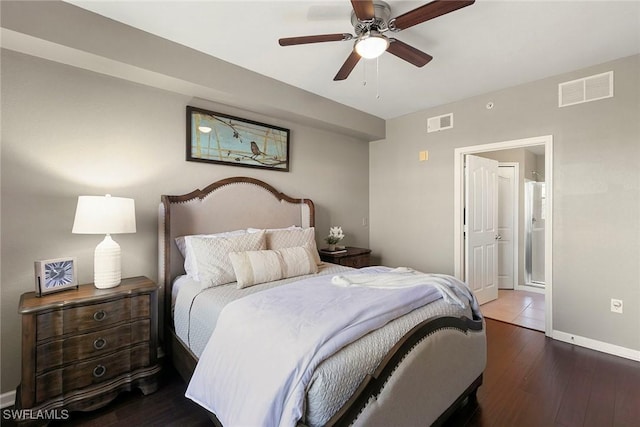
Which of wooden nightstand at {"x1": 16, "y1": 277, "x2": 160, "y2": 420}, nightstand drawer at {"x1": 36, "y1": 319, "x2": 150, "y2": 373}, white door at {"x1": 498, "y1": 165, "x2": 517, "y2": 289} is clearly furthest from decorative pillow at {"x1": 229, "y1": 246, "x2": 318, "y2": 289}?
white door at {"x1": 498, "y1": 165, "x2": 517, "y2": 289}

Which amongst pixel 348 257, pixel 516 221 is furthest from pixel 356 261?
A: pixel 516 221

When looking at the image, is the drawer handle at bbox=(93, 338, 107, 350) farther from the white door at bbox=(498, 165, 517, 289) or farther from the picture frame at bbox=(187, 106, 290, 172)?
the white door at bbox=(498, 165, 517, 289)

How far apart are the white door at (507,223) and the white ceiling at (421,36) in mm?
2202

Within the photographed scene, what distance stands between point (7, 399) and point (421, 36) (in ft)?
13.0

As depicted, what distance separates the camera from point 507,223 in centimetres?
490

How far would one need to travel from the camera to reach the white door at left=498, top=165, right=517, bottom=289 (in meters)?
4.85

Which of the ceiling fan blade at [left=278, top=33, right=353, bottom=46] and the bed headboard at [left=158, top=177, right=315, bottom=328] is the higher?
the ceiling fan blade at [left=278, top=33, right=353, bottom=46]

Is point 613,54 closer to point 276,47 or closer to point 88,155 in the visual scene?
point 276,47

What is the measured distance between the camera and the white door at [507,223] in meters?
4.85

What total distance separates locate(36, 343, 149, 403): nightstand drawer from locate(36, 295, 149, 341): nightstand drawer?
0.23 m

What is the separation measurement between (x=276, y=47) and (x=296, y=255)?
5.88 ft

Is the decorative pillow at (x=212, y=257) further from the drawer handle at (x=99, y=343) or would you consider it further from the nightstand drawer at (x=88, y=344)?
the drawer handle at (x=99, y=343)

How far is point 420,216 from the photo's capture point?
405cm

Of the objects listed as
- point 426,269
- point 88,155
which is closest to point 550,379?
point 426,269
